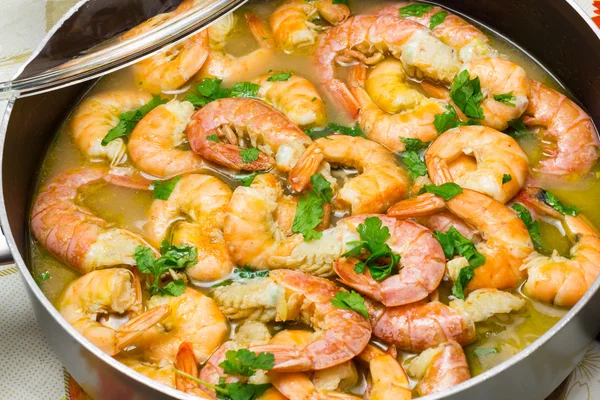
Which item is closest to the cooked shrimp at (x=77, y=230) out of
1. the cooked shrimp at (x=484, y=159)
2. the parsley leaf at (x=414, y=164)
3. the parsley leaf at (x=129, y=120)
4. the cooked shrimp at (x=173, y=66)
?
the parsley leaf at (x=129, y=120)

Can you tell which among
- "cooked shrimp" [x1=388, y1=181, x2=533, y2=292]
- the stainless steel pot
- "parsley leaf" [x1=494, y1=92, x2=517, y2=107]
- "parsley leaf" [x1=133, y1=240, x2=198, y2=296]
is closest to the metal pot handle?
the stainless steel pot

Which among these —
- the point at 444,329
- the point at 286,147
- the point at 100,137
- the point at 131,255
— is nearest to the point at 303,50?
the point at 286,147

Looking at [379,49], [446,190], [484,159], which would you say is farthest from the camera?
[379,49]

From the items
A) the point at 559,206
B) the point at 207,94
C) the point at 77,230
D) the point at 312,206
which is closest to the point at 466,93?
the point at 559,206

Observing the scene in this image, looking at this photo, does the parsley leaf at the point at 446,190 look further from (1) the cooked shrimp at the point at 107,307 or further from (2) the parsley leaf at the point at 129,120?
(2) the parsley leaf at the point at 129,120

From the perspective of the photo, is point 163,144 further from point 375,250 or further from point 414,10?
point 414,10

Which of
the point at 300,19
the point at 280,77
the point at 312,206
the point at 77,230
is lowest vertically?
the point at 77,230

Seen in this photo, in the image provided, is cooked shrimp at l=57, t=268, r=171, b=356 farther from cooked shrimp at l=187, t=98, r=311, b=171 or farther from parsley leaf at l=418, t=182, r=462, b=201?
parsley leaf at l=418, t=182, r=462, b=201
